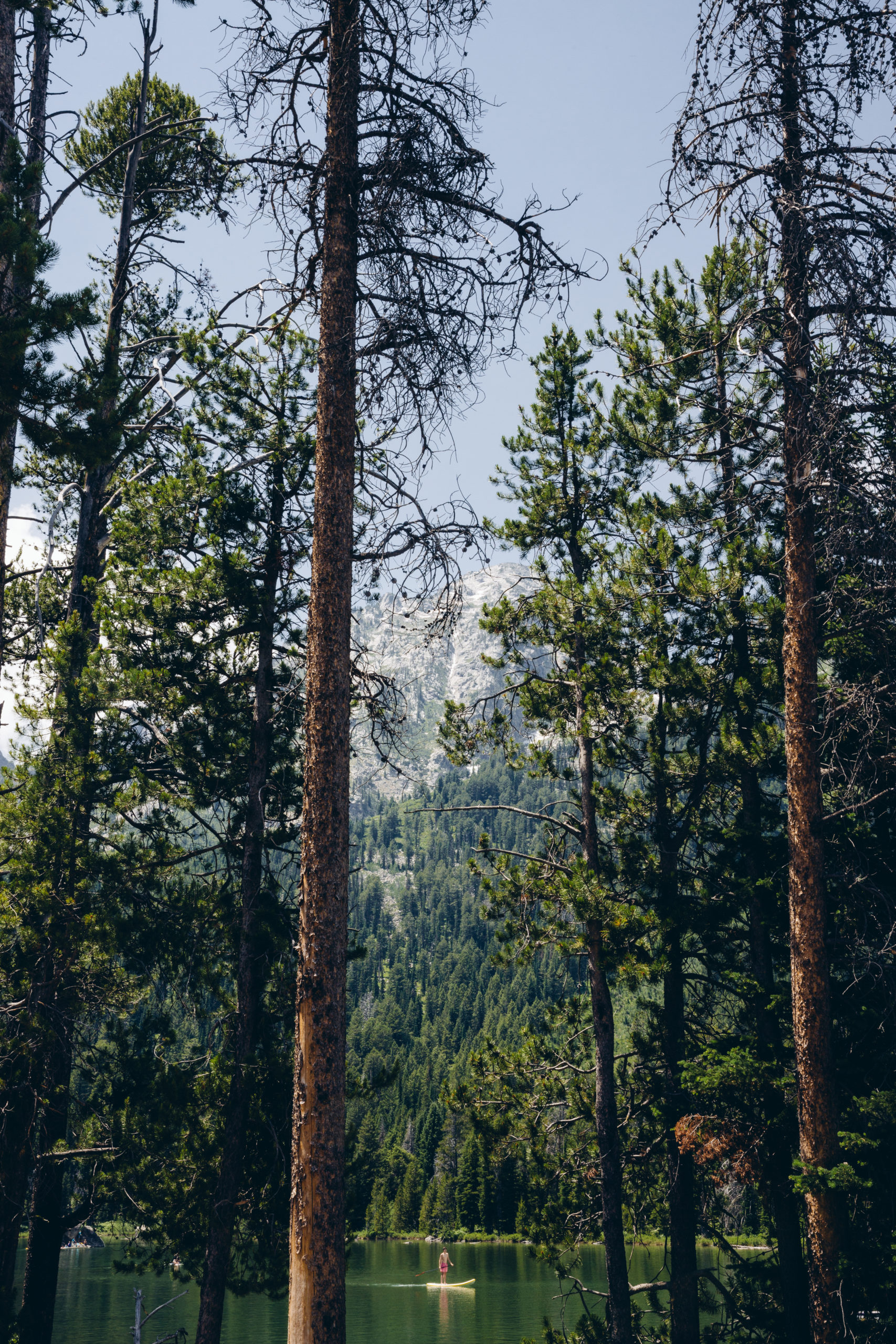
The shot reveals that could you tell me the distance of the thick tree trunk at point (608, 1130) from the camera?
36.2 feet

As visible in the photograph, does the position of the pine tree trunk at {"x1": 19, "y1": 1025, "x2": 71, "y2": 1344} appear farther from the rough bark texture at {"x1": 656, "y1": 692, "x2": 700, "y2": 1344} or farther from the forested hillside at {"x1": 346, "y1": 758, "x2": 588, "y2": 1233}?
the rough bark texture at {"x1": 656, "y1": 692, "x2": 700, "y2": 1344}

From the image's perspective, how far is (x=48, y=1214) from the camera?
9672 mm

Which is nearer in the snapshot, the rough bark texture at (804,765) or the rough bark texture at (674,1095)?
the rough bark texture at (804,765)

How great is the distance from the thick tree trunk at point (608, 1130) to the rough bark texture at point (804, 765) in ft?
11.9

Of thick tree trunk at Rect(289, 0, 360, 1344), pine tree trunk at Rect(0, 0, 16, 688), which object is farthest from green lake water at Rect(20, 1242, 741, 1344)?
pine tree trunk at Rect(0, 0, 16, 688)

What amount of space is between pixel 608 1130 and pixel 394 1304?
42.2 metres

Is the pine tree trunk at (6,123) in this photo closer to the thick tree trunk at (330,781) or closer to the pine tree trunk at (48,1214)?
the thick tree trunk at (330,781)

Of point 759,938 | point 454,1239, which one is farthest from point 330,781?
point 454,1239

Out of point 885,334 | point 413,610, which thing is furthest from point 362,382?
point 885,334

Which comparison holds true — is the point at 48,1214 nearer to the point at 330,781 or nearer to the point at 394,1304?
the point at 330,781

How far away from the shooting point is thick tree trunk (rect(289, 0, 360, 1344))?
200 inches

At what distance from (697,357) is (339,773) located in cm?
649

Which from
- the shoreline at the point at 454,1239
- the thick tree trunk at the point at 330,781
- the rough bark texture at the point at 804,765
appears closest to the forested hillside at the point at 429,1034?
the shoreline at the point at 454,1239

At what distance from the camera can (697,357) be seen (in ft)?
32.8
